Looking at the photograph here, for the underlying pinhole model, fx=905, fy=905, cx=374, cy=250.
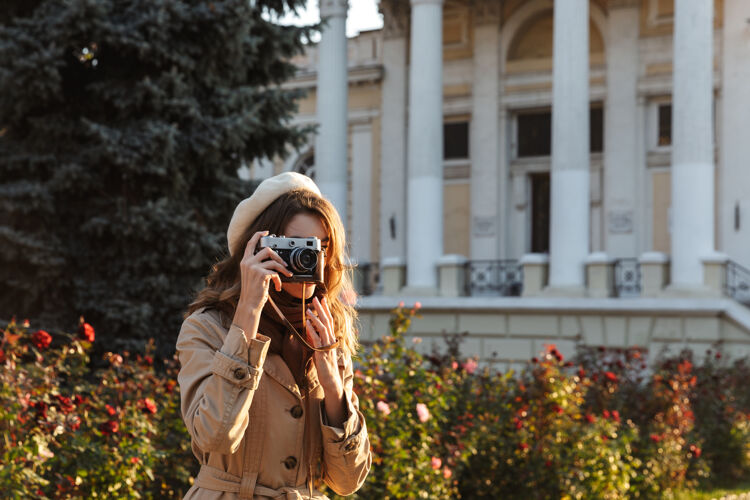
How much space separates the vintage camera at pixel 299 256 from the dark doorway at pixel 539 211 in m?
21.4

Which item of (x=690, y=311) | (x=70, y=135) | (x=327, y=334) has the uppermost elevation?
(x=70, y=135)

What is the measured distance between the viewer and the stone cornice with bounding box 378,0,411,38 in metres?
24.4

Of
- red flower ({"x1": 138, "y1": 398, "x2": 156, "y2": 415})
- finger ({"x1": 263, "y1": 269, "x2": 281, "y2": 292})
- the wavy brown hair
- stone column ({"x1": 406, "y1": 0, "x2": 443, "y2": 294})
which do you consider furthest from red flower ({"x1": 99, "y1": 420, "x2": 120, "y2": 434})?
stone column ({"x1": 406, "y1": 0, "x2": 443, "y2": 294})

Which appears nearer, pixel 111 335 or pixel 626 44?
pixel 111 335

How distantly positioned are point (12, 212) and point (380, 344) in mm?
4765

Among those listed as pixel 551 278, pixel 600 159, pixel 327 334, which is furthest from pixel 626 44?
pixel 327 334

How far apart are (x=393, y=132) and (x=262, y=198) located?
22.3 m

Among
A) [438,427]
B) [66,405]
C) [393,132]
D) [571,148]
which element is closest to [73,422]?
[66,405]

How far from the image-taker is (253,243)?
250cm

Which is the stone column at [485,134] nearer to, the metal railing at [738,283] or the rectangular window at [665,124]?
the rectangular window at [665,124]

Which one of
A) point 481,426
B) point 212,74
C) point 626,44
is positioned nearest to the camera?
point 481,426

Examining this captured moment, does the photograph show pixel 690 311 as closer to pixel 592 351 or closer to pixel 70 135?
pixel 592 351

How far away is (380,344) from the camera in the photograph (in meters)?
7.27

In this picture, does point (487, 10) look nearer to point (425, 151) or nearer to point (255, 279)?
point (425, 151)
